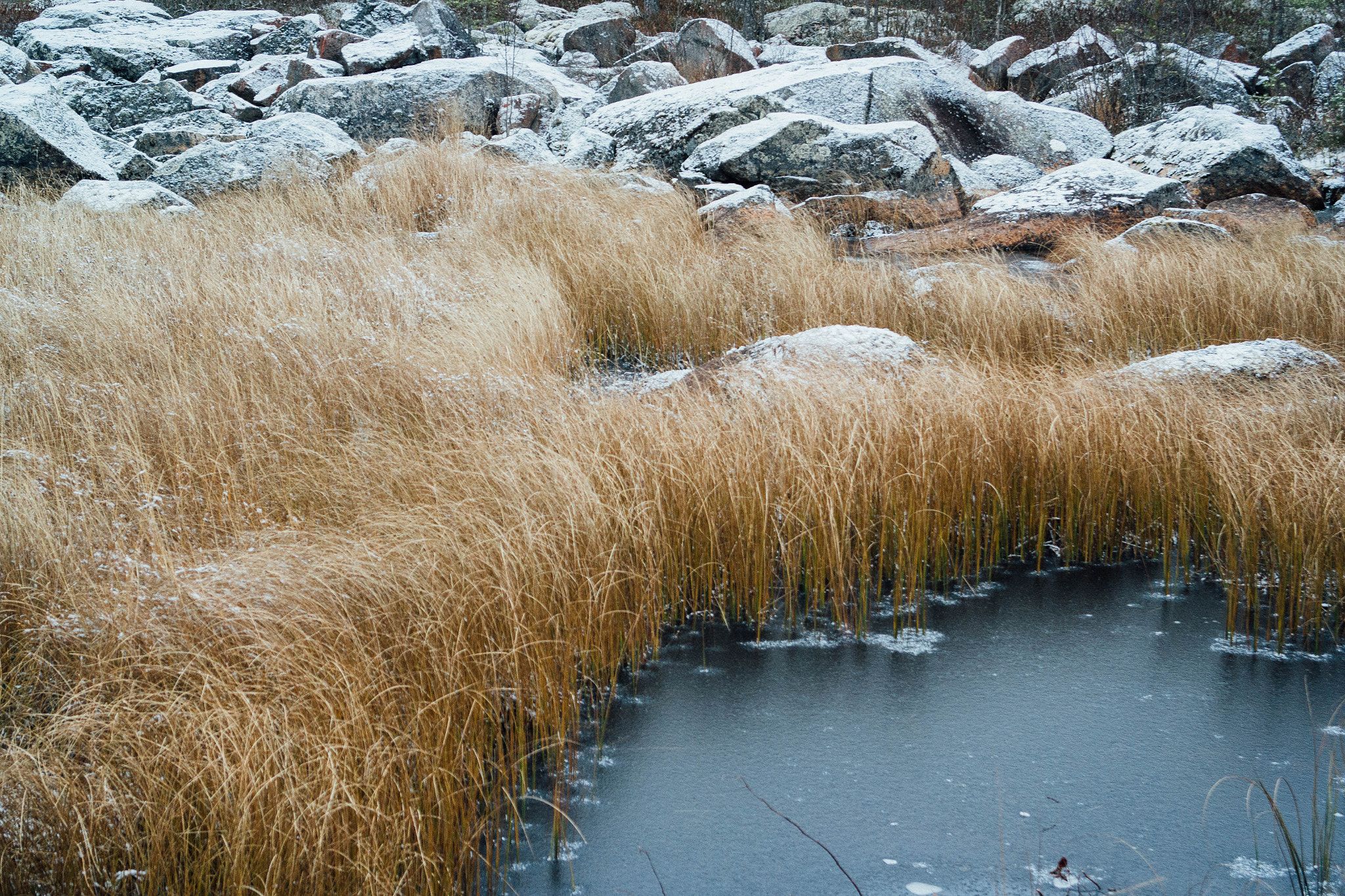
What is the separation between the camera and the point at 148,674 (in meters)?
2.03

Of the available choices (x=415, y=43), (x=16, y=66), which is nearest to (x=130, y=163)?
(x=16, y=66)

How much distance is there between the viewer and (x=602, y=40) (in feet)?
48.0

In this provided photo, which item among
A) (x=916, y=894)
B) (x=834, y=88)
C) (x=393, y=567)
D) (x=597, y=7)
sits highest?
(x=597, y=7)

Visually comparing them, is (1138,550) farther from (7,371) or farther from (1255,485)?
(7,371)

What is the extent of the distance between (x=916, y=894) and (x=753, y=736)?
63cm

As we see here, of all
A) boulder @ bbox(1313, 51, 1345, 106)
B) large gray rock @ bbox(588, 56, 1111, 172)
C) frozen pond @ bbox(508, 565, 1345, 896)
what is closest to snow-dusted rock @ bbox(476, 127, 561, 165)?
large gray rock @ bbox(588, 56, 1111, 172)

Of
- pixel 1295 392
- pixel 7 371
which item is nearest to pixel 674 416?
pixel 1295 392

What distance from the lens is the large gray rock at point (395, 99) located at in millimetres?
9695

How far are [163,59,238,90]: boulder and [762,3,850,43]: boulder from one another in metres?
9.90

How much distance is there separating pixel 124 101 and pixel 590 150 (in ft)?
17.0

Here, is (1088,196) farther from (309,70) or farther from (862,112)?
(309,70)

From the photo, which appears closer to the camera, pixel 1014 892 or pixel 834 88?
pixel 1014 892

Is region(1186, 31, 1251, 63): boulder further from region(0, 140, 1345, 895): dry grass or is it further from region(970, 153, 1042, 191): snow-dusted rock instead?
region(0, 140, 1345, 895): dry grass

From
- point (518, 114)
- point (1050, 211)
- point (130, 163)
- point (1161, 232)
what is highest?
point (518, 114)
